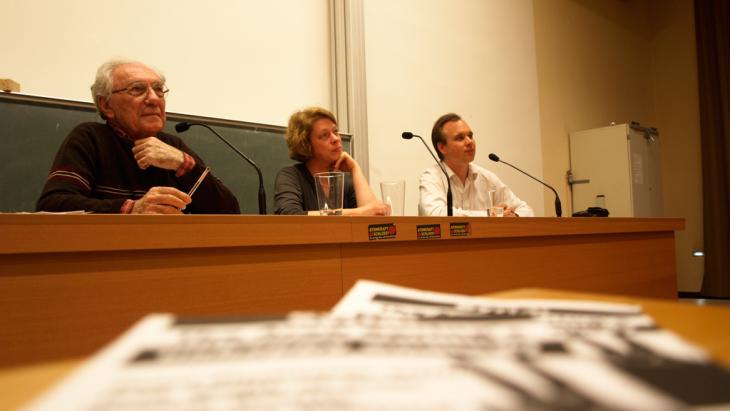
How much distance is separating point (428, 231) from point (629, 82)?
5450 mm

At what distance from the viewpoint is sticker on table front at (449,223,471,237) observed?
1.53m

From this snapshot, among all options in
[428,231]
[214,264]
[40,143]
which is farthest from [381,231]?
[40,143]

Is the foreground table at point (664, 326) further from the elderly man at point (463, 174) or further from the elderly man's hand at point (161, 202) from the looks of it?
the elderly man at point (463, 174)

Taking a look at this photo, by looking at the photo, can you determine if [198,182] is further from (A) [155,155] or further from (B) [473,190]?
(B) [473,190]

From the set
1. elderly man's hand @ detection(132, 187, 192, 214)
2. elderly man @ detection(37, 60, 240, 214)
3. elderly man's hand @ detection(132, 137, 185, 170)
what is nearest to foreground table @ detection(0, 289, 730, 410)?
elderly man's hand @ detection(132, 187, 192, 214)

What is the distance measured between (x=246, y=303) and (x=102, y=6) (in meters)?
2.02

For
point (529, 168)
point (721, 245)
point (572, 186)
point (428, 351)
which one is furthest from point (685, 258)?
point (428, 351)

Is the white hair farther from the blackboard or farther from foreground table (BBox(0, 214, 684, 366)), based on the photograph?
foreground table (BBox(0, 214, 684, 366))

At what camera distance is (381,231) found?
4.47 feet

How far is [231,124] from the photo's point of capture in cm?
268

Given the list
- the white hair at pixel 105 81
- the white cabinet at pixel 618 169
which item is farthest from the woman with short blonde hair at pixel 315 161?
the white cabinet at pixel 618 169

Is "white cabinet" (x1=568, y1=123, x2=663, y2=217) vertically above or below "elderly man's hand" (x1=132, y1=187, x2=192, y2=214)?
above

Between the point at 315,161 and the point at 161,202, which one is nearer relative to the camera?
the point at 161,202

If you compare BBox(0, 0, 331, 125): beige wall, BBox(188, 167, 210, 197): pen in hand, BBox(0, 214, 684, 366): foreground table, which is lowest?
Answer: BBox(0, 214, 684, 366): foreground table
